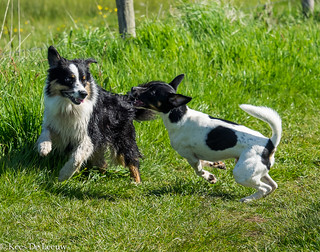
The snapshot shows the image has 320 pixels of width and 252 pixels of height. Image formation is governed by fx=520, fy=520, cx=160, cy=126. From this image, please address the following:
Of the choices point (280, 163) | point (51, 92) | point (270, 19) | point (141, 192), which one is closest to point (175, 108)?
point (141, 192)

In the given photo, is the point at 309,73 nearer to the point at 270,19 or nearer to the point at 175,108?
the point at 270,19

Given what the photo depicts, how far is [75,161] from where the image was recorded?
456cm

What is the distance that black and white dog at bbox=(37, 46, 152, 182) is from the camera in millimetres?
4477

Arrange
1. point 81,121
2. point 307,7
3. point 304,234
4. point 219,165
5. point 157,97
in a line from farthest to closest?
point 307,7 < point 219,165 < point 81,121 < point 157,97 < point 304,234

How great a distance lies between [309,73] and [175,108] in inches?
136

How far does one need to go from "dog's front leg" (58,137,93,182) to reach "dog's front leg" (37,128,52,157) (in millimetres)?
228

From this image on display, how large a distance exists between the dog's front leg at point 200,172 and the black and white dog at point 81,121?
0.59 m

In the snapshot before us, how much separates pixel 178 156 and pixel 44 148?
1.60m

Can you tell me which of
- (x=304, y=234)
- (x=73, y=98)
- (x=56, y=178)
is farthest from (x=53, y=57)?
(x=304, y=234)

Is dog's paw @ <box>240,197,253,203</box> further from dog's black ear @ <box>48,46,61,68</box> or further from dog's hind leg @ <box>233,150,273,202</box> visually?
dog's black ear @ <box>48,46,61,68</box>

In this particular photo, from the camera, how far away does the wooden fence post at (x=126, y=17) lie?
694 centimetres

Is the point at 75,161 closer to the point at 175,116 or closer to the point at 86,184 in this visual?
the point at 86,184

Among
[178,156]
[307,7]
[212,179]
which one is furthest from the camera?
[307,7]

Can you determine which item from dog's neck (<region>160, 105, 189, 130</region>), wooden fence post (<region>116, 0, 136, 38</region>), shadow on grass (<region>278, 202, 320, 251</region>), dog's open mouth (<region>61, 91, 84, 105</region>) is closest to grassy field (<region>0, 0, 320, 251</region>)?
shadow on grass (<region>278, 202, 320, 251</region>)
